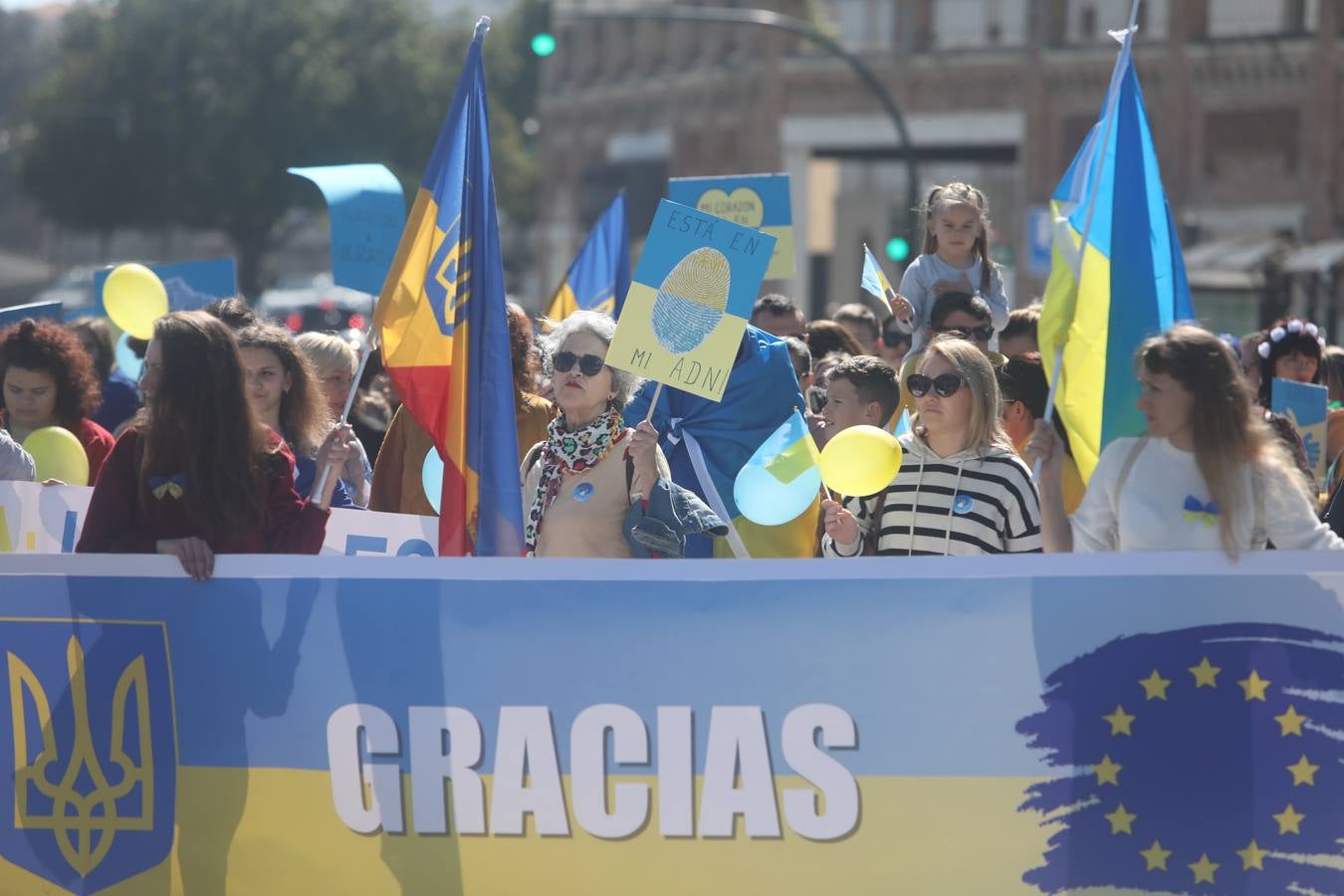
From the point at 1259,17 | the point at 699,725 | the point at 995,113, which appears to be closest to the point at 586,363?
the point at 699,725

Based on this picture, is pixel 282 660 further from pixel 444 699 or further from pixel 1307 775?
pixel 1307 775

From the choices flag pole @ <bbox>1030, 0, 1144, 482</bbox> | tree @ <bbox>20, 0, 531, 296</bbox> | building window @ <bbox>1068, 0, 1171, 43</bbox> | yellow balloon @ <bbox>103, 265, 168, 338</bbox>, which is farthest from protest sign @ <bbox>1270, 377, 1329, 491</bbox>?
tree @ <bbox>20, 0, 531, 296</bbox>

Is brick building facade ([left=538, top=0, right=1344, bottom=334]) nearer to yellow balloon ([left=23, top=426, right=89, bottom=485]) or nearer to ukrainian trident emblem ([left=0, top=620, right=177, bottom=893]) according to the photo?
yellow balloon ([left=23, top=426, right=89, bottom=485])

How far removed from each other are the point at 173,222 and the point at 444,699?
52640 millimetres

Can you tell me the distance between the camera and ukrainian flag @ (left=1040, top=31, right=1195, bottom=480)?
4.75m

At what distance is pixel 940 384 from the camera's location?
16.1ft

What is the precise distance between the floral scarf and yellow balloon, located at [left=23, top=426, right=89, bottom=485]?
2078 mm

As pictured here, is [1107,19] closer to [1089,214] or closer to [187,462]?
[1089,214]

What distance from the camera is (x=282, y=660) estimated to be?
14.3ft

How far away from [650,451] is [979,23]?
3525 centimetres

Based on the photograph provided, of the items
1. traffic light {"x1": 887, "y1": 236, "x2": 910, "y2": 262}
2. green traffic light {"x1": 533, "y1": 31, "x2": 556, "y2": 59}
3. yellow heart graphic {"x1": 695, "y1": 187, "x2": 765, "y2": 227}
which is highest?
green traffic light {"x1": 533, "y1": 31, "x2": 556, "y2": 59}

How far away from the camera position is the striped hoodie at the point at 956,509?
484cm

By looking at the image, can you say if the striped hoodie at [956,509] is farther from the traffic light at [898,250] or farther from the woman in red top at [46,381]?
the traffic light at [898,250]

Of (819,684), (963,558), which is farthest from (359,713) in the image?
(963,558)
